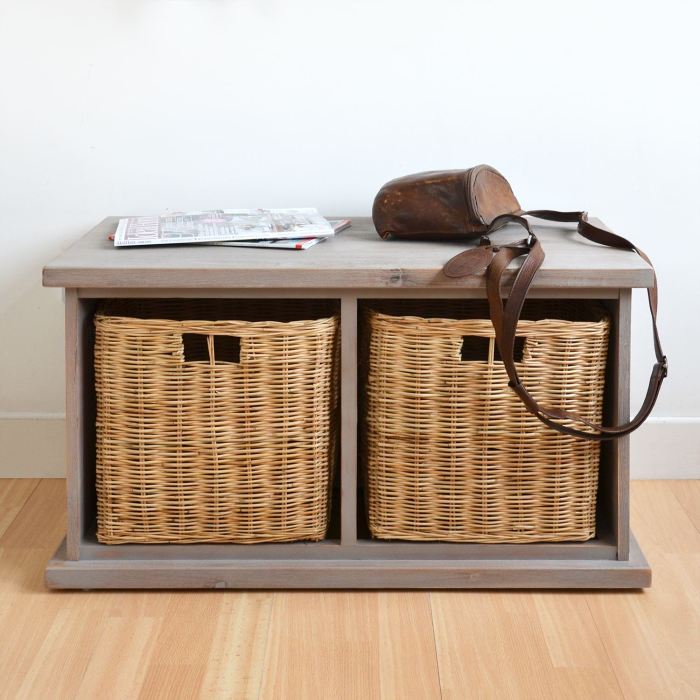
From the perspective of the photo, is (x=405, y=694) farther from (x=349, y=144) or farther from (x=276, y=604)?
(x=349, y=144)

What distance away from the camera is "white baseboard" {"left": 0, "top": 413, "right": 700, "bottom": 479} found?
2100 millimetres

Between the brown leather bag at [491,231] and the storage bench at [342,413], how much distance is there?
0.03 meters

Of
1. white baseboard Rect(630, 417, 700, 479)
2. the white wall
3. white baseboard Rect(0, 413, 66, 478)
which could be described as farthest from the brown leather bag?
white baseboard Rect(0, 413, 66, 478)

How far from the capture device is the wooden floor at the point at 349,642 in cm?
137

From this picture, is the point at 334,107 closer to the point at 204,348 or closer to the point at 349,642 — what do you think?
the point at 204,348

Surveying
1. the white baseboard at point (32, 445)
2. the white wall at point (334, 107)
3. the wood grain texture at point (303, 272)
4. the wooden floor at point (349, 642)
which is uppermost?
the white wall at point (334, 107)

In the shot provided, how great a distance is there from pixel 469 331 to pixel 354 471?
291 mm

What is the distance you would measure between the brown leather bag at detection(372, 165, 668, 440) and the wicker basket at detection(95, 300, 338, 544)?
0.74ft

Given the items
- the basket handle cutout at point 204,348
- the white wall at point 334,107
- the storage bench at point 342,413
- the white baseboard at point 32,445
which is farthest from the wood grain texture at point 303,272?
the white baseboard at point 32,445

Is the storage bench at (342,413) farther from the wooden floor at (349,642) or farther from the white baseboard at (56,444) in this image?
the white baseboard at (56,444)

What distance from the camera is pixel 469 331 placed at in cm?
156

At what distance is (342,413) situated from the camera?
1.62 m

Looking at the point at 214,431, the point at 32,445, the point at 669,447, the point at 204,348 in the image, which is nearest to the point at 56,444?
the point at 32,445

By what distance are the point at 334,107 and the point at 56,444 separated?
88cm
